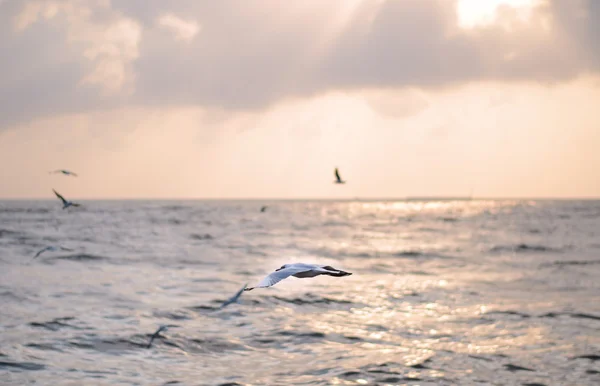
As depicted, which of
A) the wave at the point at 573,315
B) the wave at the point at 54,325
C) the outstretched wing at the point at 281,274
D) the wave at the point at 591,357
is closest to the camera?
the outstretched wing at the point at 281,274

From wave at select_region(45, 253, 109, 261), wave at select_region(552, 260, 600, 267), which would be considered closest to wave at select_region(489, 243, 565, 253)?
wave at select_region(552, 260, 600, 267)

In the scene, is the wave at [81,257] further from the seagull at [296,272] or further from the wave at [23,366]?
the seagull at [296,272]

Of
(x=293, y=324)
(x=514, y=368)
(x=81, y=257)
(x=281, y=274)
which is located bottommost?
(x=514, y=368)

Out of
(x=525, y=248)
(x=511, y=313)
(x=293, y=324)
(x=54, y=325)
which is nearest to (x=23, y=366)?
(x=54, y=325)

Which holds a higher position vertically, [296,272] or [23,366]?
[296,272]

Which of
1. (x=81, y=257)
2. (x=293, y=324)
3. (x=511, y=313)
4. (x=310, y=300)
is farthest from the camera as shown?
(x=81, y=257)

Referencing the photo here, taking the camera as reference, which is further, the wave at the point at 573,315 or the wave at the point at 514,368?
the wave at the point at 573,315

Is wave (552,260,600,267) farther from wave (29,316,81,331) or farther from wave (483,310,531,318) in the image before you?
wave (29,316,81,331)

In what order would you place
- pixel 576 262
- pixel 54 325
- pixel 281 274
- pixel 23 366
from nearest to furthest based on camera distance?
pixel 281 274 < pixel 23 366 < pixel 54 325 < pixel 576 262

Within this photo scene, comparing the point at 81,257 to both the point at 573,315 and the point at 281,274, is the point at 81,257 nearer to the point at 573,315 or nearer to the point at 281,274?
the point at 573,315

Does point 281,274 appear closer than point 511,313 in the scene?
Yes

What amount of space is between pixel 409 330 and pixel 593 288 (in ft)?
35.0

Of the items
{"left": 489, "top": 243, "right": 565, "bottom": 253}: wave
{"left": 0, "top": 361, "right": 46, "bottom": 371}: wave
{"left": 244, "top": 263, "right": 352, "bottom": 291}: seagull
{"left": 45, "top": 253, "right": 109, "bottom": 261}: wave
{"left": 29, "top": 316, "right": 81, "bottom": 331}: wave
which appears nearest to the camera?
{"left": 244, "top": 263, "right": 352, "bottom": 291}: seagull

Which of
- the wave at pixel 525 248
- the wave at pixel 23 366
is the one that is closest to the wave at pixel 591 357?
the wave at pixel 23 366
